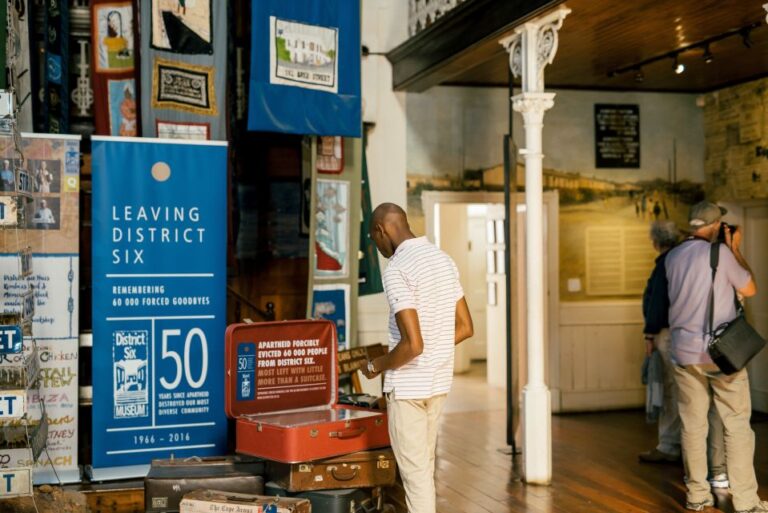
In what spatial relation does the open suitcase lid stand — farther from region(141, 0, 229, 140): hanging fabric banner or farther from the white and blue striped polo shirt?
region(141, 0, 229, 140): hanging fabric banner

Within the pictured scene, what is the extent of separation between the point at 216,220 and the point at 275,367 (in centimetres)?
118

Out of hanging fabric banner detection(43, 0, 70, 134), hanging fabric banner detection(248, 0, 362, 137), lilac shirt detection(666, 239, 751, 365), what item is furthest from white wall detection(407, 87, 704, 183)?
lilac shirt detection(666, 239, 751, 365)

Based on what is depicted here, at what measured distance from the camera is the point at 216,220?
20.2 feet

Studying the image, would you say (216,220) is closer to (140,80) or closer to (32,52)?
(140,80)

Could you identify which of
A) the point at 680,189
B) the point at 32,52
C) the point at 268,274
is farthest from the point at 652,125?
the point at 32,52

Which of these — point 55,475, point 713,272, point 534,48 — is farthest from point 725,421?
point 55,475

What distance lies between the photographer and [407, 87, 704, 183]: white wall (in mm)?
9156

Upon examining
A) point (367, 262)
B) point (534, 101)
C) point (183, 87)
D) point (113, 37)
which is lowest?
point (367, 262)

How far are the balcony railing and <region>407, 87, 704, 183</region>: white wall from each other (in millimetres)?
964

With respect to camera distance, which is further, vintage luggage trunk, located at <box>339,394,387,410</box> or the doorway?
the doorway

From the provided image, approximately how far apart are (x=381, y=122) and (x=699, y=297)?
4.15 metres

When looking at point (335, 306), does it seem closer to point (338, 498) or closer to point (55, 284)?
point (55, 284)

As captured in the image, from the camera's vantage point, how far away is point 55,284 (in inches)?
230

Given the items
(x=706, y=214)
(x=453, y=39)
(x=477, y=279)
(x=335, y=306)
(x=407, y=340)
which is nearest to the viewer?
(x=407, y=340)
